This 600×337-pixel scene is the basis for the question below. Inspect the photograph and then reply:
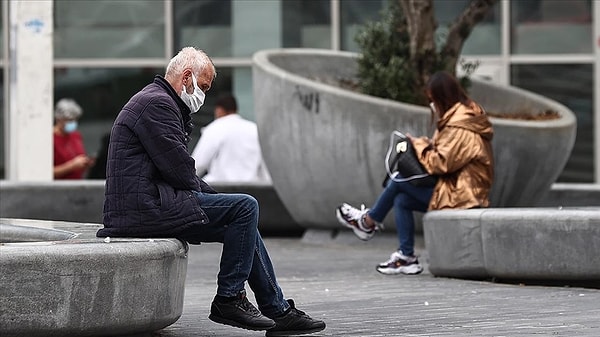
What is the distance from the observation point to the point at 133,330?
6.34m

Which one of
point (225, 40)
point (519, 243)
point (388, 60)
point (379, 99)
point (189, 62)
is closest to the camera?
point (189, 62)

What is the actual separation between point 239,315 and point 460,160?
3558mm

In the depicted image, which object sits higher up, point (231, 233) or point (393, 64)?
point (393, 64)

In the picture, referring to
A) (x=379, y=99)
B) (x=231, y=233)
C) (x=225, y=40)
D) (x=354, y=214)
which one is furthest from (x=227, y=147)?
(x=231, y=233)

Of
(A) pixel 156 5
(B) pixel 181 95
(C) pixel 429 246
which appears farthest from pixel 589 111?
(B) pixel 181 95

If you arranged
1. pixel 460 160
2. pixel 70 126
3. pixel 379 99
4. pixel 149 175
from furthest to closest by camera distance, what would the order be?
pixel 70 126 < pixel 379 99 < pixel 460 160 < pixel 149 175

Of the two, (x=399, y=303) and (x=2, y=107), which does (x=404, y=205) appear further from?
(x=2, y=107)

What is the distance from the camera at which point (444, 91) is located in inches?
400

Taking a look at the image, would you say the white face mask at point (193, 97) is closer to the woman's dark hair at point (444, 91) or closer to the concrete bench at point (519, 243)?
the concrete bench at point (519, 243)

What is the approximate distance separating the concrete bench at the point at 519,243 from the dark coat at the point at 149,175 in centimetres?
289

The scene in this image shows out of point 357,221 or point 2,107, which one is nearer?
point 357,221

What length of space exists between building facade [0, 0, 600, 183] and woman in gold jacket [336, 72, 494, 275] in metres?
8.24

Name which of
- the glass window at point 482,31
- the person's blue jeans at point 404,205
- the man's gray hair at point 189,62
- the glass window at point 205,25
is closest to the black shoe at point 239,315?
the man's gray hair at point 189,62

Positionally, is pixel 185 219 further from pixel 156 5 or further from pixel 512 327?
pixel 156 5
